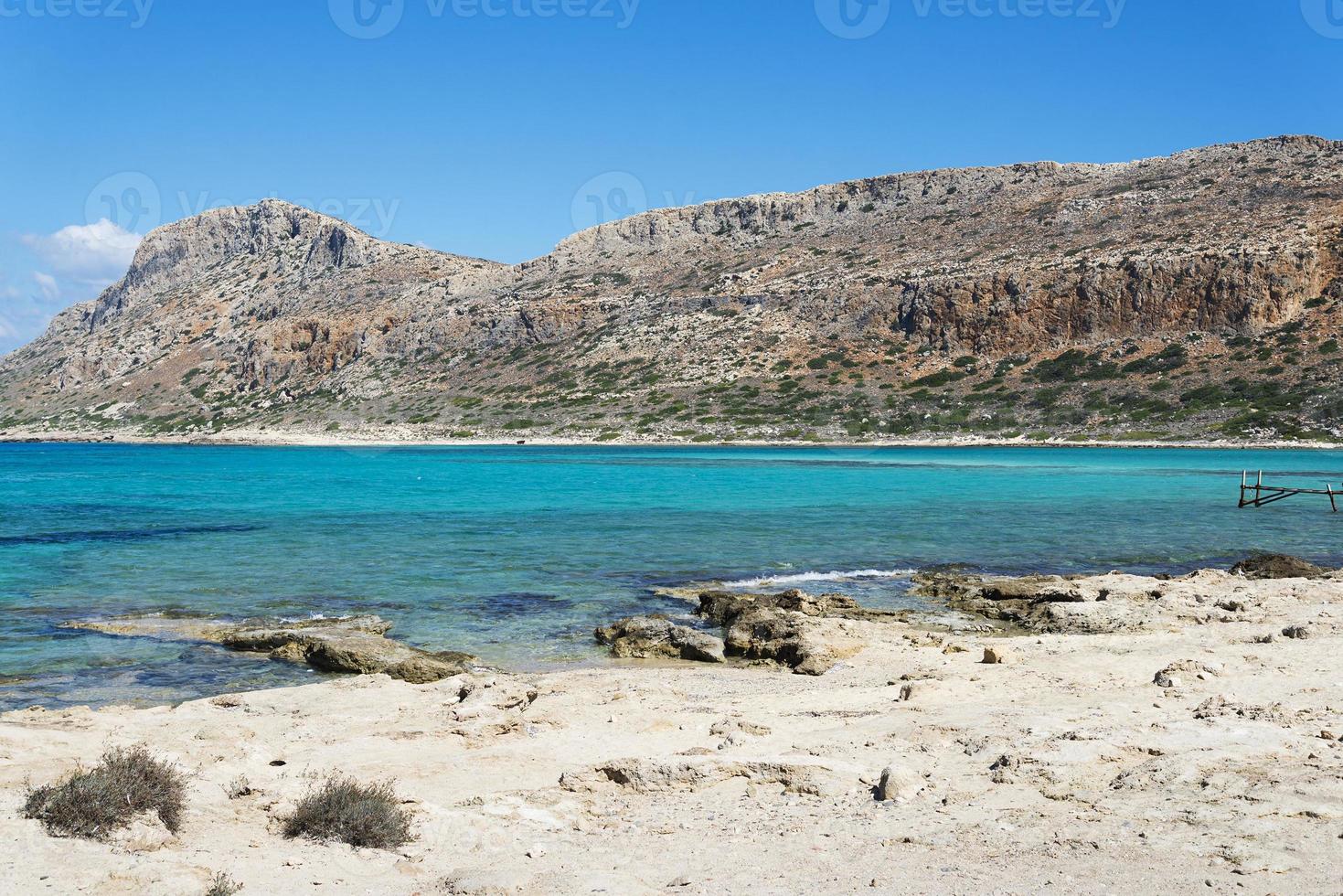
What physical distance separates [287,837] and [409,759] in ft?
7.05

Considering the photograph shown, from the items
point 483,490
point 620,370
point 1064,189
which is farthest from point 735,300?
point 483,490

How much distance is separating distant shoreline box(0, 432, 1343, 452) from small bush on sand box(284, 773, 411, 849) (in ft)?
260

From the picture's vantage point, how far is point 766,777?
27.8 ft

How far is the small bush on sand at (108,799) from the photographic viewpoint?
→ 6629 mm

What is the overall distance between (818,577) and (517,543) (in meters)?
9.52

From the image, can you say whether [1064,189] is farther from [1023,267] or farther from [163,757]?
[163,757]

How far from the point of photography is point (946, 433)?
87.1 m

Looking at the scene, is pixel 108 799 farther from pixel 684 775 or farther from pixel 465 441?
pixel 465 441

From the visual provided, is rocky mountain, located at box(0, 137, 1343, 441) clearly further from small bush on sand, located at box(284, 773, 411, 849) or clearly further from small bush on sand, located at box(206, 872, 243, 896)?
small bush on sand, located at box(206, 872, 243, 896)

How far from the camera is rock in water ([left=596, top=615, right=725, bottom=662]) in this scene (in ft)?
48.0

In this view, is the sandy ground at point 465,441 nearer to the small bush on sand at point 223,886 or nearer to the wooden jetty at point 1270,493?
the wooden jetty at point 1270,493

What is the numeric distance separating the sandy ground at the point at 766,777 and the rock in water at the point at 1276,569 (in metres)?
8.09

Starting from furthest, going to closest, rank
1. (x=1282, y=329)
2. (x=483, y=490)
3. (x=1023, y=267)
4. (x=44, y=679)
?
(x=1023, y=267) → (x=1282, y=329) → (x=483, y=490) → (x=44, y=679)

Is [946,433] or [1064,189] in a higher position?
[1064,189]
